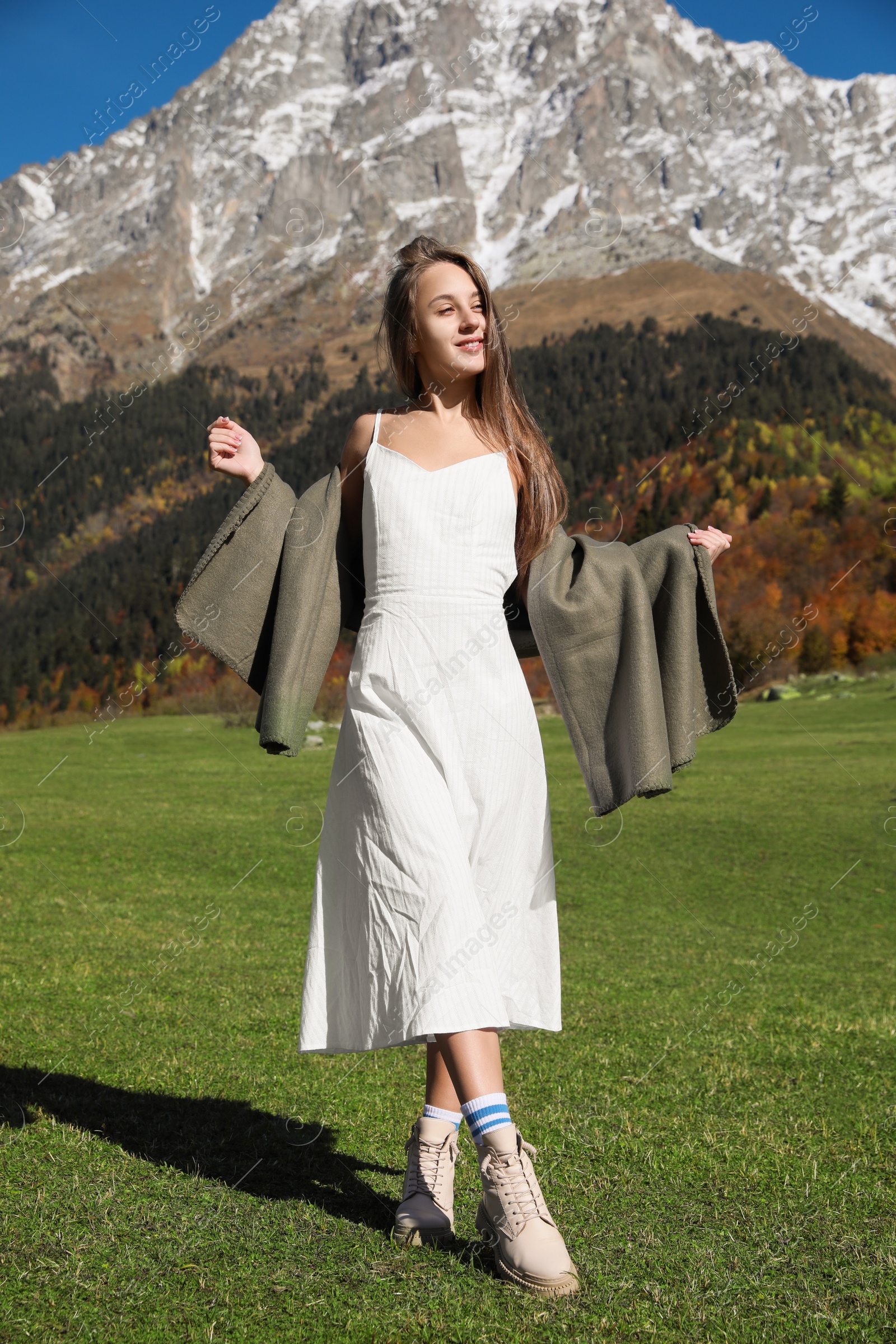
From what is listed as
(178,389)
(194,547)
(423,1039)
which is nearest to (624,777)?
(423,1039)

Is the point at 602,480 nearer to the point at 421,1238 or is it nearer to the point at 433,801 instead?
the point at 433,801

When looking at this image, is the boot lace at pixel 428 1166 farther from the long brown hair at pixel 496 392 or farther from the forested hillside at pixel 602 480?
the forested hillside at pixel 602 480

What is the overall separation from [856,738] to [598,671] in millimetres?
21055

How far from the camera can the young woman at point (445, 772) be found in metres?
2.42

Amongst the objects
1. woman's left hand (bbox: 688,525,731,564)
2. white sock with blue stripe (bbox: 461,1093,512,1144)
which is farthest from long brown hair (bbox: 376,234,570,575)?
white sock with blue stripe (bbox: 461,1093,512,1144)

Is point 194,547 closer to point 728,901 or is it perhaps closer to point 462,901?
point 728,901

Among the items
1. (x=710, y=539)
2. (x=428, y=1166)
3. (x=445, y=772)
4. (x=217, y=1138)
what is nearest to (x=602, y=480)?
(x=710, y=539)

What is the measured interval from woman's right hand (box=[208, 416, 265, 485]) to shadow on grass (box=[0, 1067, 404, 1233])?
180cm

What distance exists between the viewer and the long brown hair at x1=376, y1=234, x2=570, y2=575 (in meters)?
2.92

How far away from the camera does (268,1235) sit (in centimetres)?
253

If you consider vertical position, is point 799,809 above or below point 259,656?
below

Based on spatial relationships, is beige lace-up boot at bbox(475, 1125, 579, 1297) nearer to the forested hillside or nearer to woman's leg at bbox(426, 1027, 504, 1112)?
woman's leg at bbox(426, 1027, 504, 1112)

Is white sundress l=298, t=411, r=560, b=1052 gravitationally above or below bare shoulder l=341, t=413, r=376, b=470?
below

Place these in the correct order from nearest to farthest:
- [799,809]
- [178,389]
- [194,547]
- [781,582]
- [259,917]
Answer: [259,917], [799,809], [781,582], [194,547], [178,389]
